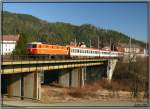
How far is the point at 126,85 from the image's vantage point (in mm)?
8570

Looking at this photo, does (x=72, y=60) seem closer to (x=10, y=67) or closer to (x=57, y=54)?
(x=57, y=54)

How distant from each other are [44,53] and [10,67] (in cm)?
315

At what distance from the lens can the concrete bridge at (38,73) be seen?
7707mm

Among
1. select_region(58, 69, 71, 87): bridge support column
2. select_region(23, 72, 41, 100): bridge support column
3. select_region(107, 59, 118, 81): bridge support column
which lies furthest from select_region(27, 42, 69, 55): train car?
select_region(58, 69, 71, 87): bridge support column

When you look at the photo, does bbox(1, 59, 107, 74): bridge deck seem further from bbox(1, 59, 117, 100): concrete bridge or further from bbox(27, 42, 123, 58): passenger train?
bbox(27, 42, 123, 58): passenger train

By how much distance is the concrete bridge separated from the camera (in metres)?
7.71

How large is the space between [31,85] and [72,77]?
11.3 feet

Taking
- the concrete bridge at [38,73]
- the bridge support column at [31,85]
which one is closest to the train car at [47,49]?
the concrete bridge at [38,73]

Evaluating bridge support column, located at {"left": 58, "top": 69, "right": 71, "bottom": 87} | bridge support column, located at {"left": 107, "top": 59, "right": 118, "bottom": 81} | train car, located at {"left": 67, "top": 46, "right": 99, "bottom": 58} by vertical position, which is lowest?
bridge support column, located at {"left": 58, "top": 69, "right": 71, "bottom": 87}

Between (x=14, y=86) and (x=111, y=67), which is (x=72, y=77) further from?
(x=14, y=86)

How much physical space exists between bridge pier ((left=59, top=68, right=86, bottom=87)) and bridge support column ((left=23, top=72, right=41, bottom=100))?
103 inches

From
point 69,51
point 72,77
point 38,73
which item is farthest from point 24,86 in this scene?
point 72,77

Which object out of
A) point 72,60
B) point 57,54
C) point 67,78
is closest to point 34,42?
point 57,54

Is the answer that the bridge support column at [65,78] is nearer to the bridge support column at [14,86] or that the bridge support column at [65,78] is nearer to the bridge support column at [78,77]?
the bridge support column at [78,77]
